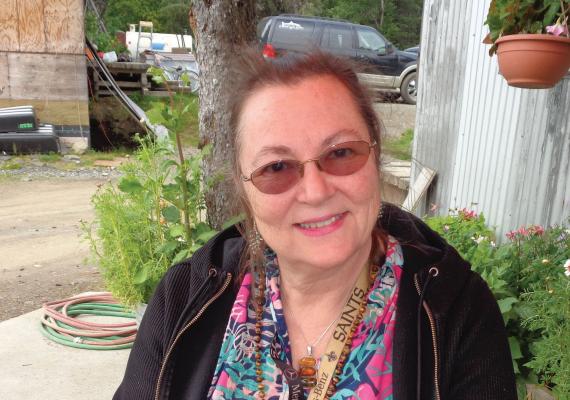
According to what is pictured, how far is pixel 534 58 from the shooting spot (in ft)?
7.72

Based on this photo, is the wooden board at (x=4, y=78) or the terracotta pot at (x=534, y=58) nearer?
the terracotta pot at (x=534, y=58)

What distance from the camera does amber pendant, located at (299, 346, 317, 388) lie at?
1.48 meters

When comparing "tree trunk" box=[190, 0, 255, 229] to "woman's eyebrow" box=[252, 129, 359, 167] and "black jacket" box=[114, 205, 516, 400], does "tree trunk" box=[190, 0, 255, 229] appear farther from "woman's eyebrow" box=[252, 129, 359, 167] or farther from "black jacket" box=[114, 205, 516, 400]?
"woman's eyebrow" box=[252, 129, 359, 167]

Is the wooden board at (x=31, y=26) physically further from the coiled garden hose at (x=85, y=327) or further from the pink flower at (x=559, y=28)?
the pink flower at (x=559, y=28)

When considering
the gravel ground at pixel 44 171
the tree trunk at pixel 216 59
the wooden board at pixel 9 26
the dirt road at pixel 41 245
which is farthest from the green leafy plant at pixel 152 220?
the wooden board at pixel 9 26

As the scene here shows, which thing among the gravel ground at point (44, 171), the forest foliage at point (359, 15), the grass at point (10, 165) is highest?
the forest foliage at point (359, 15)

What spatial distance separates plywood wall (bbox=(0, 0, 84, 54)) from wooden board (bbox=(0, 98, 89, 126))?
3.09ft

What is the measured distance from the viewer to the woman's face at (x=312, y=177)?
1447mm

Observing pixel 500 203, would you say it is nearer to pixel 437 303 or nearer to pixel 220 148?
pixel 220 148

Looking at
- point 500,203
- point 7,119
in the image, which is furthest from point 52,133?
point 500,203

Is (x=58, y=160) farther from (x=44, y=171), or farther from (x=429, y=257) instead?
(x=429, y=257)

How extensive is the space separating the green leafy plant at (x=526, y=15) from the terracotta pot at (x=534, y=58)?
7 cm

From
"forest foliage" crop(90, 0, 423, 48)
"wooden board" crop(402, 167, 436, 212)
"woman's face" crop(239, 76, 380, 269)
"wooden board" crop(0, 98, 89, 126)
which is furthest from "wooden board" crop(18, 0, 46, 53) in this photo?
"forest foliage" crop(90, 0, 423, 48)

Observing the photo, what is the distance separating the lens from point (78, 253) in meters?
5.63
